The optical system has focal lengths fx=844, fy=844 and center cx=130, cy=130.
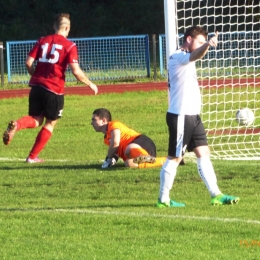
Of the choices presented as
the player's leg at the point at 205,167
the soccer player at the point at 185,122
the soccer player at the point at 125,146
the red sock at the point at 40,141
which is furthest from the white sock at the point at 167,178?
the red sock at the point at 40,141

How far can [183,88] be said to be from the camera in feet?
25.6

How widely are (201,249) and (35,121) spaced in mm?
5782

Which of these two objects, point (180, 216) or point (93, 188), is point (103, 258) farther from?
point (93, 188)

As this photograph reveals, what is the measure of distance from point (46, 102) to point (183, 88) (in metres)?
Answer: 3.96

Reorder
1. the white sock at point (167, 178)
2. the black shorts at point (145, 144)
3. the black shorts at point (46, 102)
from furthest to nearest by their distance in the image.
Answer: the black shorts at point (46, 102)
the black shorts at point (145, 144)
the white sock at point (167, 178)

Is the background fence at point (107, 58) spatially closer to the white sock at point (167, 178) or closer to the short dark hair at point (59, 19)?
the short dark hair at point (59, 19)

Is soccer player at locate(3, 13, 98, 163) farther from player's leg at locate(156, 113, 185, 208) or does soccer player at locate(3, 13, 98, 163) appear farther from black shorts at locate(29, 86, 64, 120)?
player's leg at locate(156, 113, 185, 208)

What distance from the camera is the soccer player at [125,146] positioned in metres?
10.6

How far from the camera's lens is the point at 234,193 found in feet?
28.9

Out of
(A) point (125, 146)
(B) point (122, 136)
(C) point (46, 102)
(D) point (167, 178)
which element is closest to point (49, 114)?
(C) point (46, 102)

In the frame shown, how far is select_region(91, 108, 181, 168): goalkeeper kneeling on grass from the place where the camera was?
34.7ft

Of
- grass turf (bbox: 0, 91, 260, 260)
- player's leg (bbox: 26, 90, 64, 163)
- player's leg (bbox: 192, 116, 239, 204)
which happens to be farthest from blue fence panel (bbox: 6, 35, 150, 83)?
player's leg (bbox: 192, 116, 239, 204)

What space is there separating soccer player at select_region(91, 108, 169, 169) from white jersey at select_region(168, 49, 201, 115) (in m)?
2.67

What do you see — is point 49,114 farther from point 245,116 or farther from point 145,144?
point 245,116
